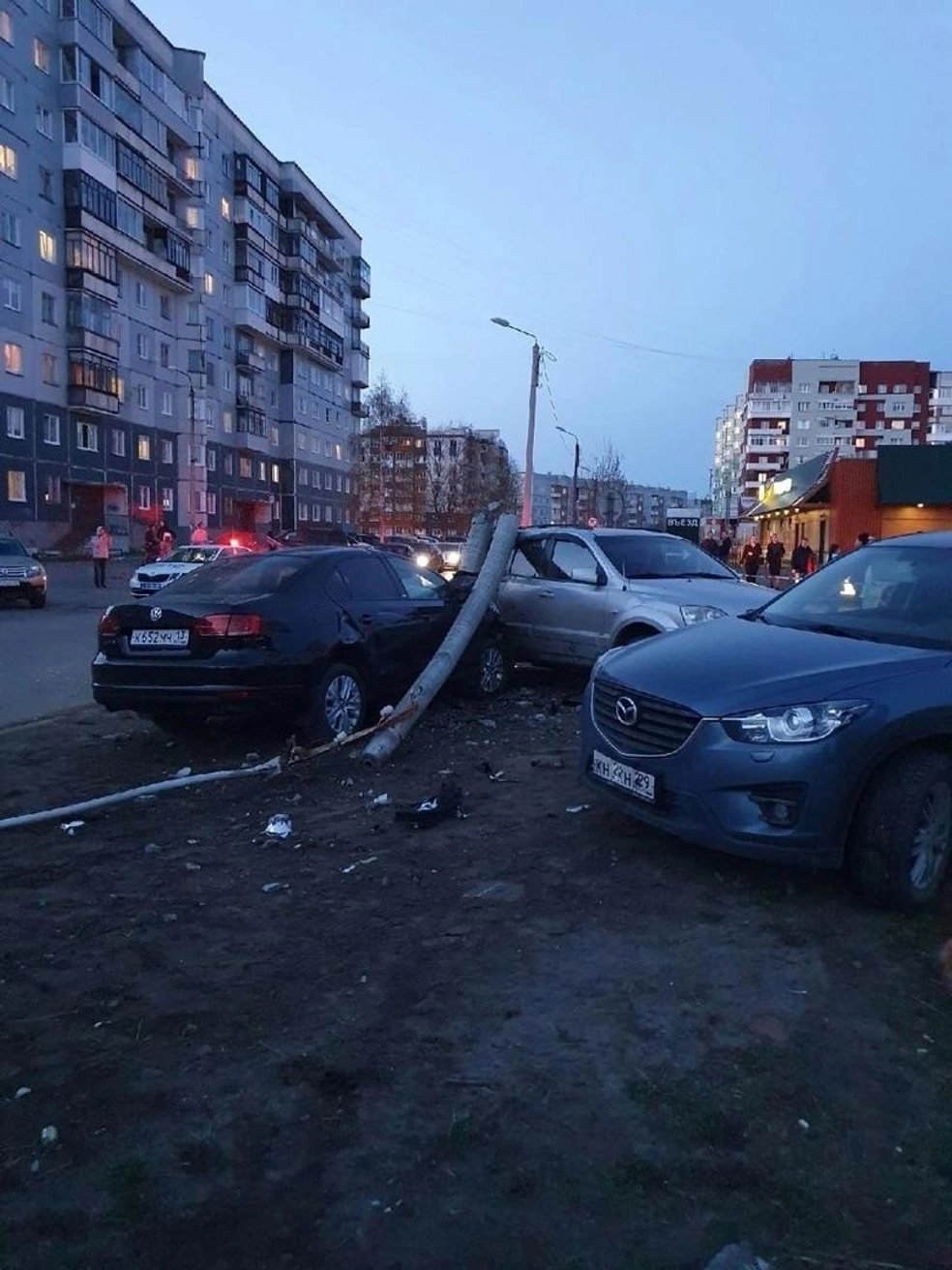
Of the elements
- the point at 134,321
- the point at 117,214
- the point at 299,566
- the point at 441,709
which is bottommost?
the point at 441,709

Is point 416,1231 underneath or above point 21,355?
underneath

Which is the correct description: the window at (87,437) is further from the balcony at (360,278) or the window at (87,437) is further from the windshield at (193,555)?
the balcony at (360,278)

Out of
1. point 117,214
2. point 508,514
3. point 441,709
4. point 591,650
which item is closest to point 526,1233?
point 441,709

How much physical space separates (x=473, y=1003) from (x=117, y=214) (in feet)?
178

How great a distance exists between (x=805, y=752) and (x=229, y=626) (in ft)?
13.9

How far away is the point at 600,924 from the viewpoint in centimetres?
438

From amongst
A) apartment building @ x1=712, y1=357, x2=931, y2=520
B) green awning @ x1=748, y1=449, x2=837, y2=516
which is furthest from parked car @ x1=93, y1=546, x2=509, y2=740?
apartment building @ x1=712, y1=357, x2=931, y2=520

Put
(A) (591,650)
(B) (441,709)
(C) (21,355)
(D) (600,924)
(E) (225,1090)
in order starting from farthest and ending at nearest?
(C) (21,355) < (A) (591,650) < (B) (441,709) < (D) (600,924) < (E) (225,1090)

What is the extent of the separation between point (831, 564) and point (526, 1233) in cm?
480

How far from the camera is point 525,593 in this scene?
10.9 metres

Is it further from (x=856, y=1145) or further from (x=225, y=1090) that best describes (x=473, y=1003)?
(x=856, y=1145)

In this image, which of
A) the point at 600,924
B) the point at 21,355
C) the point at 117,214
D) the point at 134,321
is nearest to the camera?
the point at 600,924

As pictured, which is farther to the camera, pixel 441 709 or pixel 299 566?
pixel 441 709

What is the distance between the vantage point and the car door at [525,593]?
10797 millimetres
